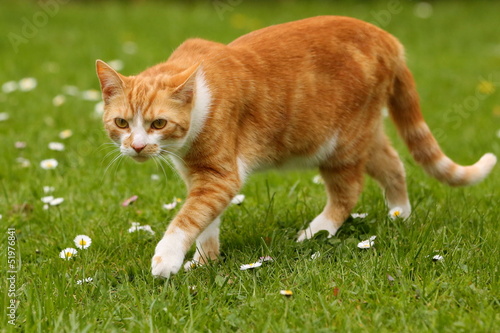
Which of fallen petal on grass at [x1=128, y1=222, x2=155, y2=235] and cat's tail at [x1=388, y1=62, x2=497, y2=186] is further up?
cat's tail at [x1=388, y1=62, x2=497, y2=186]

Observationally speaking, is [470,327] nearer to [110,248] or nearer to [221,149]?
[221,149]

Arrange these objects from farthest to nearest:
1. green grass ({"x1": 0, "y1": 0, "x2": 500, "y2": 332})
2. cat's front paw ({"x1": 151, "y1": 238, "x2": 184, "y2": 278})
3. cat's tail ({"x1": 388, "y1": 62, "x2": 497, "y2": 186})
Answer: cat's tail ({"x1": 388, "y1": 62, "x2": 497, "y2": 186}) < cat's front paw ({"x1": 151, "y1": 238, "x2": 184, "y2": 278}) < green grass ({"x1": 0, "y1": 0, "x2": 500, "y2": 332})

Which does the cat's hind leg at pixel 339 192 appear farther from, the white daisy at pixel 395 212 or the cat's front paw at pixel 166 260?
the cat's front paw at pixel 166 260

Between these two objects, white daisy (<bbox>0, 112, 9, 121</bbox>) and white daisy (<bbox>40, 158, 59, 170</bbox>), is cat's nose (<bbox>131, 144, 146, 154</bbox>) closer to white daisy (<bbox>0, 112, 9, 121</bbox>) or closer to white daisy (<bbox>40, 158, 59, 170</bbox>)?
white daisy (<bbox>40, 158, 59, 170</bbox>)

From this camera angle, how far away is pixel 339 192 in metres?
3.49

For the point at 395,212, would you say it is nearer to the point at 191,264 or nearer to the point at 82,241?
the point at 191,264

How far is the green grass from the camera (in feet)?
8.21

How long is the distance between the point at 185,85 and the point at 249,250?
0.86 metres

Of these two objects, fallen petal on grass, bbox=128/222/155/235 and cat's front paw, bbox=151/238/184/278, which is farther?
fallen petal on grass, bbox=128/222/155/235

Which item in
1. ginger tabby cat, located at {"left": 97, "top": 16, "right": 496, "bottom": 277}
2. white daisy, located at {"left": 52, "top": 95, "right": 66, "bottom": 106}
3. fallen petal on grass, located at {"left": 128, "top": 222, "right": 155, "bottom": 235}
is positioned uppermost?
ginger tabby cat, located at {"left": 97, "top": 16, "right": 496, "bottom": 277}

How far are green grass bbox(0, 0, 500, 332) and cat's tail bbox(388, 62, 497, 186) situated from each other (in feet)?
0.53

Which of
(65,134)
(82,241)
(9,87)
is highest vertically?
(82,241)

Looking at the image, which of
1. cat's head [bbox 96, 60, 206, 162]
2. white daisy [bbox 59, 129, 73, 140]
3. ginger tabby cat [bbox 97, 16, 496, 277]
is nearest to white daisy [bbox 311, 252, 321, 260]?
ginger tabby cat [bbox 97, 16, 496, 277]

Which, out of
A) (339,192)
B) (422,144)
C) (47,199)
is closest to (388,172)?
(422,144)
